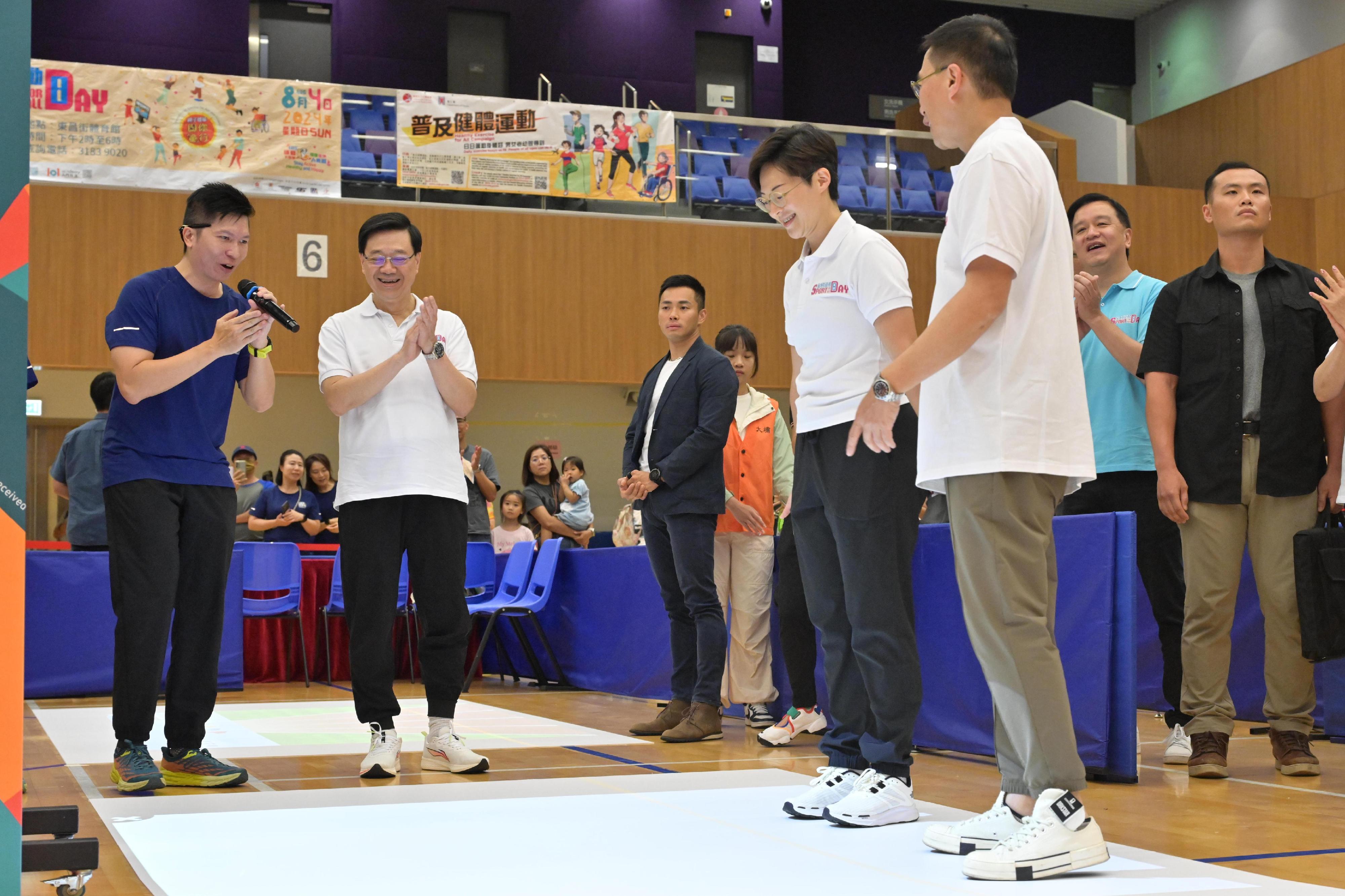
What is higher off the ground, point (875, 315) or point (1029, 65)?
point (1029, 65)

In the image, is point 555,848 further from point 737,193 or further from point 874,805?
point 737,193

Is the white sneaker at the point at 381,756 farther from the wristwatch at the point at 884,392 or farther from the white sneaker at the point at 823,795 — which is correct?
the wristwatch at the point at 884,392

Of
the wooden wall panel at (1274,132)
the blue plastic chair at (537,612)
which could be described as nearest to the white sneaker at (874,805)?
the blue plastic chair at (537,612)

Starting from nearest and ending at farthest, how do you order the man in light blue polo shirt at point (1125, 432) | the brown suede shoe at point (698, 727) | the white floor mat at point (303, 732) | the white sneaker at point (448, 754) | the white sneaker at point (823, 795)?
the white sneaker at point (823, 795)
the white sneaker at point (448, 754)
the man in light blue polo shirt at point (1125, 432)
the white floor mat at point (303, 732)
the brown suede shoe at point (698, 727)

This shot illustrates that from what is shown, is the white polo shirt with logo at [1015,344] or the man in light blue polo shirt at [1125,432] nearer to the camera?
the white polo shirt with logo at [1015,344]

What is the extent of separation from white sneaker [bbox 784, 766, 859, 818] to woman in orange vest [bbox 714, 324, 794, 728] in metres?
1.57

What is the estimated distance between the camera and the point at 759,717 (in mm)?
4285

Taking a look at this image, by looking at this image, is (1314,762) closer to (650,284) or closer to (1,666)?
(1,666)

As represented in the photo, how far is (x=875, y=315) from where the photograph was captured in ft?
8.07

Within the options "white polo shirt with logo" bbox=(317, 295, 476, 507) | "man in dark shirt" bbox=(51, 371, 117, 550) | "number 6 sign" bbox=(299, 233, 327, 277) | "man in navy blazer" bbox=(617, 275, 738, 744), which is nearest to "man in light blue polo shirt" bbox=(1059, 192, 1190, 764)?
"man in navy blazer" bbox=(617, 275, 738, 744)

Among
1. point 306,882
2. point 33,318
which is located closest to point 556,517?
point 33,318

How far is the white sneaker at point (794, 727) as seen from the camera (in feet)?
12.1

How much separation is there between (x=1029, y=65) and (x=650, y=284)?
6.86 meters

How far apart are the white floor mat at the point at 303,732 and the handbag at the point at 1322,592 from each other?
1.91 meters
